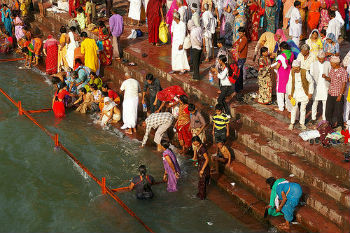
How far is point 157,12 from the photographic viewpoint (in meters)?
16.8

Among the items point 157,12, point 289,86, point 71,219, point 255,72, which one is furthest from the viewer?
point 157,12

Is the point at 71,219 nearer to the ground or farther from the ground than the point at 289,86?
nearer to the ground

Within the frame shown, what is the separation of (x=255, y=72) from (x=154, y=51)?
353 centimetres

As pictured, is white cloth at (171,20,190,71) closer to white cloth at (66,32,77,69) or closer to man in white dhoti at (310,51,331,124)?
white cloth at (66,32,77,69)

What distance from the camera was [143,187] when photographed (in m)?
10.9

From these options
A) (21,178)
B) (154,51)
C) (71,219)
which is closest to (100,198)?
(71,219)

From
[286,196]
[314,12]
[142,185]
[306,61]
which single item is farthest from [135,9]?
[286,196]

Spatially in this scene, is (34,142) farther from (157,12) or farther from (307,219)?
(307,219)

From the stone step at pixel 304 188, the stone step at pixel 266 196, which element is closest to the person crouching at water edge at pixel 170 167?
the stone step at pixel 266 196

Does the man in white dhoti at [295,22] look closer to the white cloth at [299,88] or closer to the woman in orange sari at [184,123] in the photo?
the white cloth at [299,88]

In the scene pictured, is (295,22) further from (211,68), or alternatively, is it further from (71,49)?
(71,49)

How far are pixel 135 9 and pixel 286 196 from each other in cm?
1066

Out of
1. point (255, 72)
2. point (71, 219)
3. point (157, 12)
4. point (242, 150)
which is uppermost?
point (157, 12)

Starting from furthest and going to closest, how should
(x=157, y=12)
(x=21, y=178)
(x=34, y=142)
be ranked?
(x=157, y=12) → (x=34, y=142) → (x=21, y=178)
